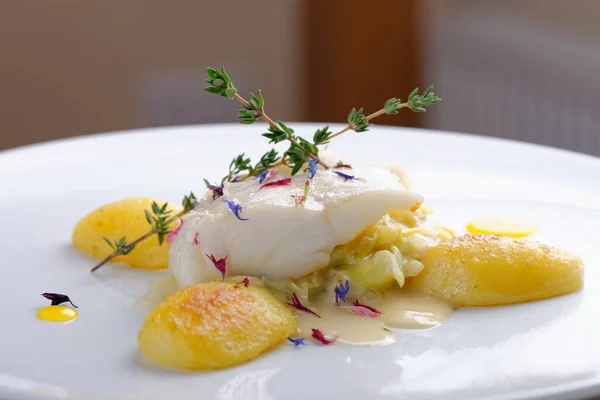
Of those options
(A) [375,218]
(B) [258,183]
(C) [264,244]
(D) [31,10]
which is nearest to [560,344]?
(A) [375,218]

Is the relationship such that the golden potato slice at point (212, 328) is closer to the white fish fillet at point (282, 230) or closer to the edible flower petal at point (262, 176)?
the white fish fillet at point (282, 230)

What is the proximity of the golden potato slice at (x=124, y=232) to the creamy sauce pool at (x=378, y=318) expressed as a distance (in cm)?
48

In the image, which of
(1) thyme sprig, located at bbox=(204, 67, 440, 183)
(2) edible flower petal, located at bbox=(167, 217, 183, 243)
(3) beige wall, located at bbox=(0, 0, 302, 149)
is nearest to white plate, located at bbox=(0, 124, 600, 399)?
(2) edible flower petal, located at bbox=(167, 217, 183, 243)

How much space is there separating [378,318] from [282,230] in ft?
0.95

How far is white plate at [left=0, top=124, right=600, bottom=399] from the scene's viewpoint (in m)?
1.50

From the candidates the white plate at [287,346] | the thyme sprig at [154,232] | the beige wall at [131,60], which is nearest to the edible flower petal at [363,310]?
the white plate at [287,346]

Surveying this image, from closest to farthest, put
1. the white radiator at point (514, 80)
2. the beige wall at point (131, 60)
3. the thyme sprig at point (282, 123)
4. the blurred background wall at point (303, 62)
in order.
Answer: the thyme sprig at point (282, 123) < the white radiator at point (514, 80) < the blurred background wall at point (303, 62) < the beige wall at point (131, 60)

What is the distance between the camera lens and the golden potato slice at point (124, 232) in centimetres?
217

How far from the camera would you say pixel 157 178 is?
2.90m

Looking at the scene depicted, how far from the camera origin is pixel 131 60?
18.0 feet

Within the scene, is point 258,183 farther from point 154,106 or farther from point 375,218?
point 154,106

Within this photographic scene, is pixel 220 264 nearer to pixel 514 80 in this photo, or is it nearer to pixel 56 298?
pixel 56 298

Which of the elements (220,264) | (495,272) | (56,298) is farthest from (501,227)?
(56,298)

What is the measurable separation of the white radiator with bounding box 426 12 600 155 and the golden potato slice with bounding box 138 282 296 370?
354cm
